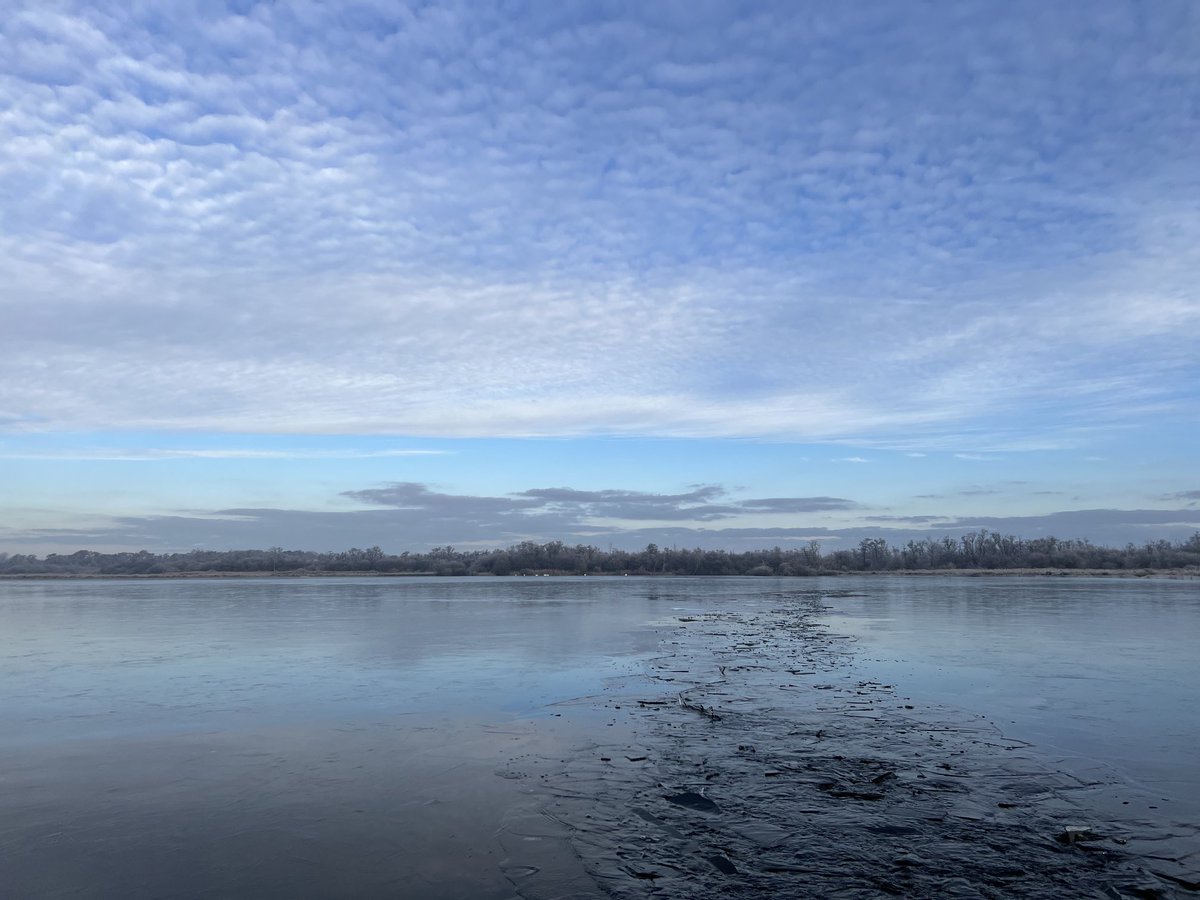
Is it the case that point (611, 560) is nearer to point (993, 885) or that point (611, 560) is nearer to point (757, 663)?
point (757, 663)

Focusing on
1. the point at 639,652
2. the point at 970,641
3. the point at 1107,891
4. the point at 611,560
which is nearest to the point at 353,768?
the point at 1107,891

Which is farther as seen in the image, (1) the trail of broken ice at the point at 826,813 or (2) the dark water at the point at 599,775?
(2) the dark water at the point at 599,775

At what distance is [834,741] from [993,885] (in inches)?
172

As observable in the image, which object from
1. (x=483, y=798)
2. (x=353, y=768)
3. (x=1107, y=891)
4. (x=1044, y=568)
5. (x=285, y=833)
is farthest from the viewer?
(x=1044, y=568)

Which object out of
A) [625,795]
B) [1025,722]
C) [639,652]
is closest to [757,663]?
[639,652]

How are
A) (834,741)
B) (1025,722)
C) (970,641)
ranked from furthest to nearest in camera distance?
(970,641)
(1025,722)
(834,741)

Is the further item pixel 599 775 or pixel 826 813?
pixel 599 775

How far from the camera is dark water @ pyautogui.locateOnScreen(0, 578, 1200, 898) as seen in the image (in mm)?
6000

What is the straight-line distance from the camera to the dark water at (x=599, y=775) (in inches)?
236

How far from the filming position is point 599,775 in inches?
340

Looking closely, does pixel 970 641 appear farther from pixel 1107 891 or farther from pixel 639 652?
pixel 1107 891

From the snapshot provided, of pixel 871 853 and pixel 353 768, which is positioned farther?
pixel 353 768

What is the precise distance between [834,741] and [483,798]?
4639mm

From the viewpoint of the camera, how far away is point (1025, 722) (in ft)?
36.6
